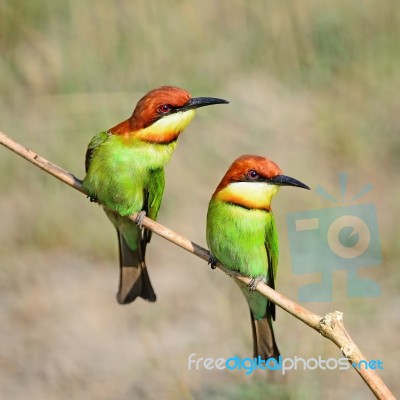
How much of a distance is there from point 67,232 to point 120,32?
117 centimetres

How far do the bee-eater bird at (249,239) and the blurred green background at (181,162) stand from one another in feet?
3.30

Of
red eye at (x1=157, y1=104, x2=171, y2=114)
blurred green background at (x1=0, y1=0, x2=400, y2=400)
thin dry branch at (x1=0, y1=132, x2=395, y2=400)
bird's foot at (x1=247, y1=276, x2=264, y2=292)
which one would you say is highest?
blurred green background at (x1=0, y1=0, x2=400, y2=400)

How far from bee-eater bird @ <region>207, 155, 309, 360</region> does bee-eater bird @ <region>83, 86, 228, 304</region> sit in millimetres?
182

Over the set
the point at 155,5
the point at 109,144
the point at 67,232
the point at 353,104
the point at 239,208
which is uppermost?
the point at 155,5

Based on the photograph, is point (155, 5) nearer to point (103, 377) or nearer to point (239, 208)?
point (103, 377)

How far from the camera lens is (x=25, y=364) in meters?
4.36

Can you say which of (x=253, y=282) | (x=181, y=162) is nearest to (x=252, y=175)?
(x=253, y=282)

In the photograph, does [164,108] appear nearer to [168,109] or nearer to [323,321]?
[168,109]

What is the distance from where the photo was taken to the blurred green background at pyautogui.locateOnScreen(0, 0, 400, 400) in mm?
4270

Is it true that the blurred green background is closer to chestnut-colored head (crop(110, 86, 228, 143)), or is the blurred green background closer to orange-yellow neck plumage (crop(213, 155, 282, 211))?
orange-yellow neck plumage (crop(213, 155, 282, 211))

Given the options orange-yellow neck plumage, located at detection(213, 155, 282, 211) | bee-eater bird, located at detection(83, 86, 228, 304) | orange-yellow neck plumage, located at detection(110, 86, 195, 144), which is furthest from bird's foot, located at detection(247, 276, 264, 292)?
orange-yellow neck plumage, located at detection(110, 86, 195, 144)

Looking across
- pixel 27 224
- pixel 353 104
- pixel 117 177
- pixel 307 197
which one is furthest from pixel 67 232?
pixel 117 177

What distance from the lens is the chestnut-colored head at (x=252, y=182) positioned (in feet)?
7.31

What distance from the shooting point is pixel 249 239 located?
8.54 feet
